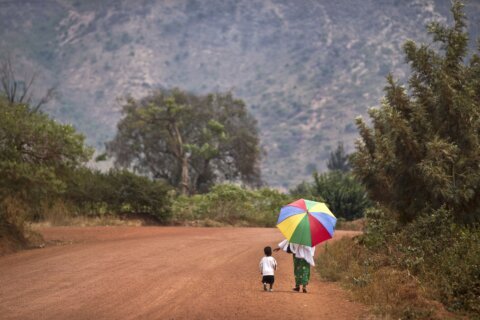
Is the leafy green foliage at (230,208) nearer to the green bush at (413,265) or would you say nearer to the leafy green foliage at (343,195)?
the leafy green foliage at (343,195)

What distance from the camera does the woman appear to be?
48.0ft

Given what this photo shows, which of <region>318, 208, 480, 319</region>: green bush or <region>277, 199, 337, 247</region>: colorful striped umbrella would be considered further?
<region>277, 199, 337, 247</region>: colorful striped umbrella

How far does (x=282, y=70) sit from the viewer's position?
554 ft

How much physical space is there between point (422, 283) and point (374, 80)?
13677 centimetres

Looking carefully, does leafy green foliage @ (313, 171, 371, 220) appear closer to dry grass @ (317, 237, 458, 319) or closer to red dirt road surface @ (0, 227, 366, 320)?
red dirt road surface @ (0, 227, 366, 320)

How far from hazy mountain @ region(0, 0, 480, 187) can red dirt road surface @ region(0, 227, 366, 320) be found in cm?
10974

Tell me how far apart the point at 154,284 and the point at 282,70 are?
15594 cm

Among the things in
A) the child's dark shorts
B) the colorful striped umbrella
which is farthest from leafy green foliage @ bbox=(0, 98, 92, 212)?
the colorful striped umbrella

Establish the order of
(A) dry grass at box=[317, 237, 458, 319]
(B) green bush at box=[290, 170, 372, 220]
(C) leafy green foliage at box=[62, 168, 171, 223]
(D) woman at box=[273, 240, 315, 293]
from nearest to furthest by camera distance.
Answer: (A) dry grass at box=[317, 237, 458, 319]
(D) woman at box=[273, 240, 315, 293]
(C) leafy green foliage at box=[62, 168, 171, 223]
(B) green bush at box=[290, 170, 372, 220]

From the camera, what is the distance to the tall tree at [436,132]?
56.6 ft

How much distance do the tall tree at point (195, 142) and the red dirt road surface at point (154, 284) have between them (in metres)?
43.7

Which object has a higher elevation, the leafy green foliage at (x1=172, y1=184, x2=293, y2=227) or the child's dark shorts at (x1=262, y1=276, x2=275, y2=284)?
the leafy green foliage at (x1=172, y1=184, x2=293, y2=227)

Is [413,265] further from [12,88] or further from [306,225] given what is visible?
[12,88]

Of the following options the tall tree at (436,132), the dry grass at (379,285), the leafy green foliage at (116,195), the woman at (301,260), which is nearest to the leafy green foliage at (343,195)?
the leafy green foliage at (116,195)
